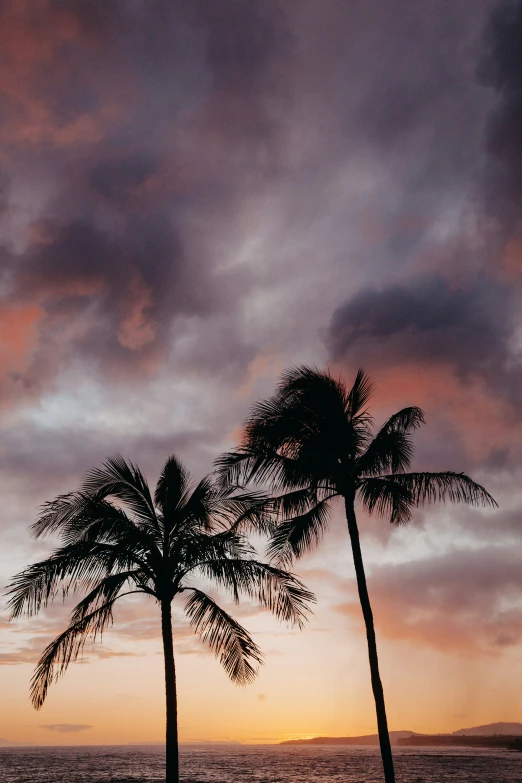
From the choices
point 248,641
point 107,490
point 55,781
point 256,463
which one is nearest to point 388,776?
point 248,641

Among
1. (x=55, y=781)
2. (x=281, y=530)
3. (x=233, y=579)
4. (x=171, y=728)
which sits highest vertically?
(x=281, y=530)

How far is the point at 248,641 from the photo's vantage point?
49.4ft

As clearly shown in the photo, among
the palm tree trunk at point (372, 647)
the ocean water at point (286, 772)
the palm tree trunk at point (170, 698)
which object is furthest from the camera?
the ocean water at point (286, 772)

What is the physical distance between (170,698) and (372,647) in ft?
15.9

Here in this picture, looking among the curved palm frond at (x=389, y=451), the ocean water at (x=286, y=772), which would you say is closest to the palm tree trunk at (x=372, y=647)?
the curved palm frond at (x=389, y=451)

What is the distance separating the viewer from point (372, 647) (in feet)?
50.1

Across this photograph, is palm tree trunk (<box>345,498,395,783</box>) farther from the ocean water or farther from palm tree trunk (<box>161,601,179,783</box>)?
the ocean water

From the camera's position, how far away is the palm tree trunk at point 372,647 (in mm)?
14273

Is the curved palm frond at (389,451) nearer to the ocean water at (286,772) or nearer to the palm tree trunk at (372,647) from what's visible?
the palm tree trunk at (372,647)

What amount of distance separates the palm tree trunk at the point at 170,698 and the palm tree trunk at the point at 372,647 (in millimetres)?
4578

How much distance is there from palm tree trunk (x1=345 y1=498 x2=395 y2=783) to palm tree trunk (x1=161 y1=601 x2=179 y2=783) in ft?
15.0

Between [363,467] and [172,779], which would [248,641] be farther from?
[363,467]

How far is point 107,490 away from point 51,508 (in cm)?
139

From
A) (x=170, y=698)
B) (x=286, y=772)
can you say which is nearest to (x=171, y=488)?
(x=170, y=698)
